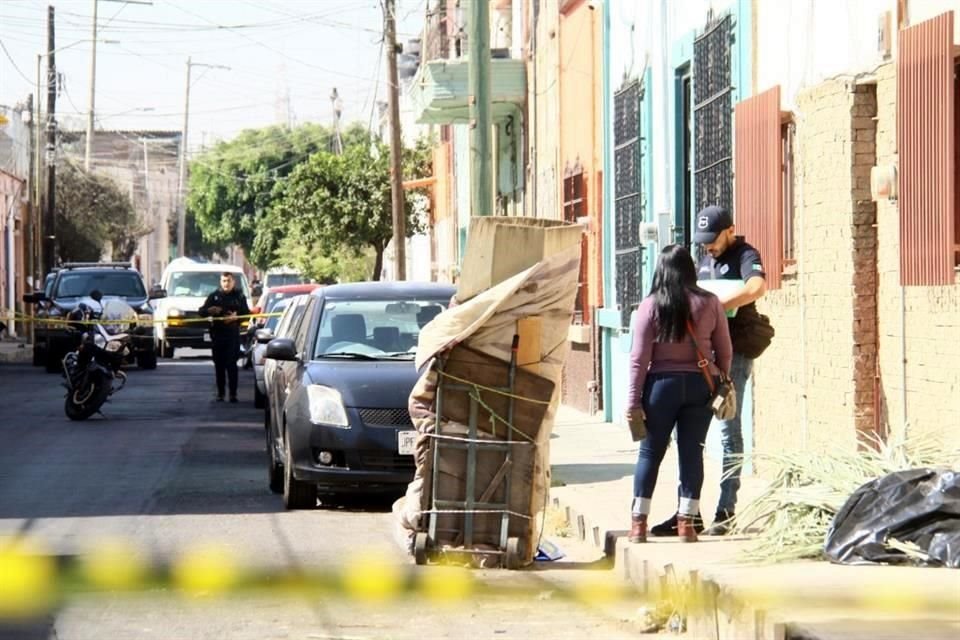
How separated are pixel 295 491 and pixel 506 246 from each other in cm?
380

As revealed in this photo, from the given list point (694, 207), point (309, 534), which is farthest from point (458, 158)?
point (309, 534)

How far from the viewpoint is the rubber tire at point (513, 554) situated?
33.6 ft

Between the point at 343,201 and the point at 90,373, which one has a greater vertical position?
the point at 343,201

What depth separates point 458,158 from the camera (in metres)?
42.2

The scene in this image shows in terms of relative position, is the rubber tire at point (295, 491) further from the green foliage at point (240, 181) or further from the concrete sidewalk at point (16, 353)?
the green foliage at point (240, 181)

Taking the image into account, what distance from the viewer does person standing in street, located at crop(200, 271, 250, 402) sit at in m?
24.2

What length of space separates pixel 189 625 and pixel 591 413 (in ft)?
43.6

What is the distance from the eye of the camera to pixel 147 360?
3444 cm

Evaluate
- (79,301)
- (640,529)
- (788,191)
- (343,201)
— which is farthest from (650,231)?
(343,201)

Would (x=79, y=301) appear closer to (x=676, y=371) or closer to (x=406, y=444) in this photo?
(x=406, y=444)

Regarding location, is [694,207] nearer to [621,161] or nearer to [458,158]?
[621,161]

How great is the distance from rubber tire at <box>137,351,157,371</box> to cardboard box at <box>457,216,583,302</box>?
24671mm

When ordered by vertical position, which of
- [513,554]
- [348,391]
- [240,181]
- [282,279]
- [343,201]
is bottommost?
[513,554]

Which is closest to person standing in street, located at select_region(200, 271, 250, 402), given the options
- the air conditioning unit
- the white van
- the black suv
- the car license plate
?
the black suv
